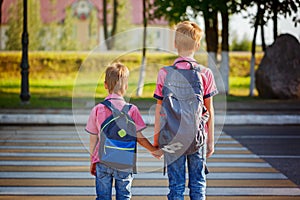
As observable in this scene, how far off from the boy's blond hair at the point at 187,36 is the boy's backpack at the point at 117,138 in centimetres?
59

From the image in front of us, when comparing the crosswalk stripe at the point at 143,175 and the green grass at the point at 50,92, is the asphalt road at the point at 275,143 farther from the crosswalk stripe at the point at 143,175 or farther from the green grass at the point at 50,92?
the green grass at the point at 50,92

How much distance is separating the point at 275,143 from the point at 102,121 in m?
6.78

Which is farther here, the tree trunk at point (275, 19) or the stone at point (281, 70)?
the tree trunk at point (275, 19)

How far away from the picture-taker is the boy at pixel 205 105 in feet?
17.3

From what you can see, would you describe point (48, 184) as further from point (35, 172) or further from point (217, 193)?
point (217, 193)

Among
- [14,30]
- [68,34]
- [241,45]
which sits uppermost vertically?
[14,30]

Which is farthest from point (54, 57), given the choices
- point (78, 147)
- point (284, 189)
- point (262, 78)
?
point (284, 189)

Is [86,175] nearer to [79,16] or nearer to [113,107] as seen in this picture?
[113,107]

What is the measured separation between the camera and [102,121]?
17.1 feet

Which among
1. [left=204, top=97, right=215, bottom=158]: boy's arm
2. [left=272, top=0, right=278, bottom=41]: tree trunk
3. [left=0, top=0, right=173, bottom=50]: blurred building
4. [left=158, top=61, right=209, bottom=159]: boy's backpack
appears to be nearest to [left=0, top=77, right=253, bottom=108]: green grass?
[left=272, top=0, right=278, bottom=41]: tree trunk

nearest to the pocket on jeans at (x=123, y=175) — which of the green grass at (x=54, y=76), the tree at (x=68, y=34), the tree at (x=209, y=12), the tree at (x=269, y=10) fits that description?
the green grass at (x=54, y=76)

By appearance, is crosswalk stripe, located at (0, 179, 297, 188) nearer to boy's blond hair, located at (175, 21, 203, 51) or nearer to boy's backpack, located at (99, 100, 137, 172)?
boy's backpack, located at (99, 100, 137, 172)

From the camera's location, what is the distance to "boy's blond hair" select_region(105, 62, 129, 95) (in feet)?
16.8

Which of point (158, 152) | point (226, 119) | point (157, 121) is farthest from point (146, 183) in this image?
point (226, 119)
